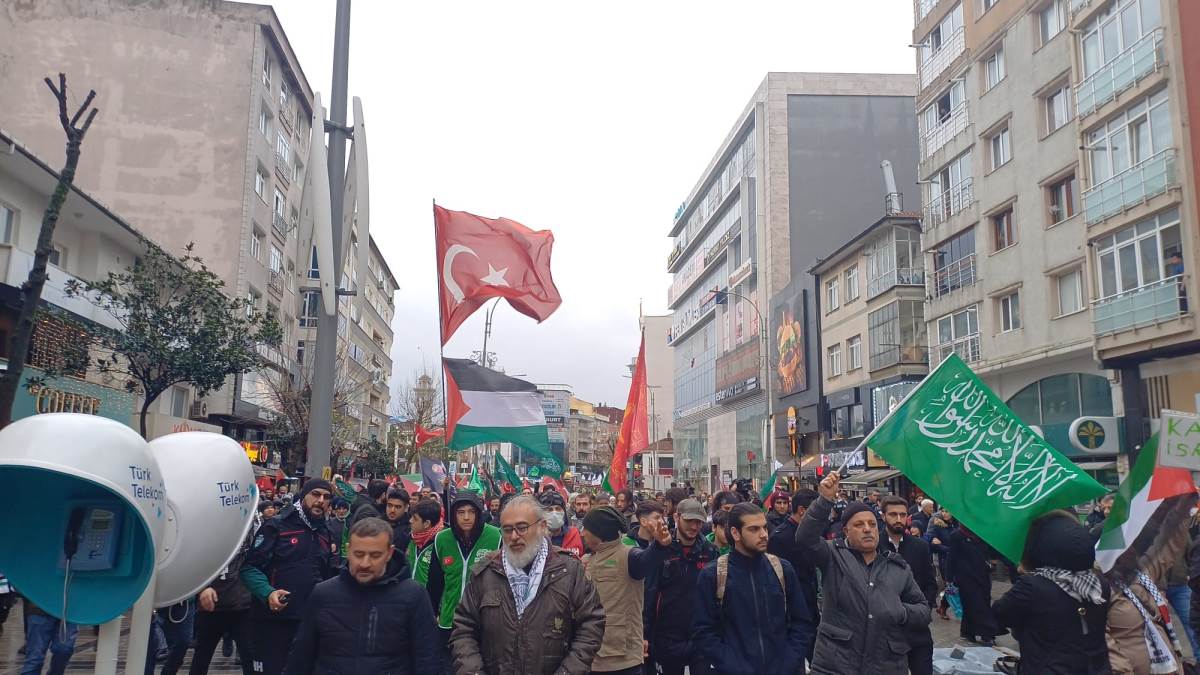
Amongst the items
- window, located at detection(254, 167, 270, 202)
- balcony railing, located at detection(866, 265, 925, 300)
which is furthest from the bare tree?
balcony railing, located at detection(866, 265, 925, 300)

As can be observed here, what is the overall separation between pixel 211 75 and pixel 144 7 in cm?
339

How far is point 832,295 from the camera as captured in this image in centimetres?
4444

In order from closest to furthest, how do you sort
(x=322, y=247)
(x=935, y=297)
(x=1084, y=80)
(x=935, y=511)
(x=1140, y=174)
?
(x=322, y=247)
(x=935, y=511)
(x=1140, y=174)
(x=1084, y=80)
(x=935, y=297)

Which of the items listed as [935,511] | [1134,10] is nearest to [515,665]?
[935,511]

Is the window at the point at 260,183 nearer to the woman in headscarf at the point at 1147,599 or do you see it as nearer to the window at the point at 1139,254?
the window at the point at 1139,254

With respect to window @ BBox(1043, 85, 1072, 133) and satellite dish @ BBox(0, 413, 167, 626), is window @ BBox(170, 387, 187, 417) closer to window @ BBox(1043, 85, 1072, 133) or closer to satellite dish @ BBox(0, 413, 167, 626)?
window @ BBox(1043, 85, 1072, 133)

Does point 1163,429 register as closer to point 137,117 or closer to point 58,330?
point 58,330

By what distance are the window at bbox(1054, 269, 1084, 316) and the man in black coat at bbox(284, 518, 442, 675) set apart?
79.4ft

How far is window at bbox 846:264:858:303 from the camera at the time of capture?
135 feet

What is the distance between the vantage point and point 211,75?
37.1 meters

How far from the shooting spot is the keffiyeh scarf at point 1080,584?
4805mm

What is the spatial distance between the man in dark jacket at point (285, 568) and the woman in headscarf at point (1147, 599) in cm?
479

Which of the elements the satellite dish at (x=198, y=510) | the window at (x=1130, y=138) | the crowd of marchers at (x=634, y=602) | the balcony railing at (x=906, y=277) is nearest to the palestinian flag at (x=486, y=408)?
the crowd of marchers at (x=634, y=602)

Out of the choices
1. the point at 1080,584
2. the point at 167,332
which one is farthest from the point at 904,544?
the point at 167,332
